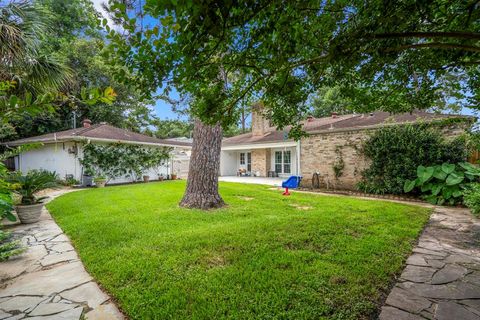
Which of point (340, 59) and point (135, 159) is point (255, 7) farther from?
point (135, 159)

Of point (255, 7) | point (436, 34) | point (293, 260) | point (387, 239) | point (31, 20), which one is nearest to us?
point (255, 7)

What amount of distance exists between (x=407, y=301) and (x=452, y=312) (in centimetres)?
37

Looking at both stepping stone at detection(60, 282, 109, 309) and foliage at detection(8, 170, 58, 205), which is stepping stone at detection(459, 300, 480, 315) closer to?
stepping stone at detection(60, 282, 109, 309)

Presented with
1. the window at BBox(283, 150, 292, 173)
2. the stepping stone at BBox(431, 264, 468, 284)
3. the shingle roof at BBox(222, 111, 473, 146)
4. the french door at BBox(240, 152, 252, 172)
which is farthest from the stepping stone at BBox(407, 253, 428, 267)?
the french door at BBox(240, 152, 252, 172)

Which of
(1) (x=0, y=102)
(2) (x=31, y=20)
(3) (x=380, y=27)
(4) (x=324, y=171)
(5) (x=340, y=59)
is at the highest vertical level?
(2) (x=31, y=20)

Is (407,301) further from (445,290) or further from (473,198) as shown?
(473,198)

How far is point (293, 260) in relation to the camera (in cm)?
347

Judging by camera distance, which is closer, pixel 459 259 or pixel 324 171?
pixel 459 259

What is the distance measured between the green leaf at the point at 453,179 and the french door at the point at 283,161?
33.1 feet

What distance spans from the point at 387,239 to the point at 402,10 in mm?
3864

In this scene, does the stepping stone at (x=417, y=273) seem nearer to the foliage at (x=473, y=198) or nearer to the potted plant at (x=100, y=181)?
the foliage at (x=473, y=198)

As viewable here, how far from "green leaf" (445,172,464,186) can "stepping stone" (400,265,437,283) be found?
5.62m

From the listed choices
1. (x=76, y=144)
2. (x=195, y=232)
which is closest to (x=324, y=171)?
(x=195, y=232)

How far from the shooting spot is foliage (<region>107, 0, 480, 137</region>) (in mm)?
1598
